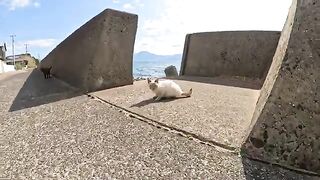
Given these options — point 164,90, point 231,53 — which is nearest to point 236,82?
point 231,53

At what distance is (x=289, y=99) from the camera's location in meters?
3.19

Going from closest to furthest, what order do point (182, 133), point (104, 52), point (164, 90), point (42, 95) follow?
1. point (182, 133)
2. point (164, 90)
3. point (42, 95)
4. point (104, 52)

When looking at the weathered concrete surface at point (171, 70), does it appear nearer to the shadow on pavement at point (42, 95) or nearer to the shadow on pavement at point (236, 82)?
the shadow on pavement at point (236, 82)

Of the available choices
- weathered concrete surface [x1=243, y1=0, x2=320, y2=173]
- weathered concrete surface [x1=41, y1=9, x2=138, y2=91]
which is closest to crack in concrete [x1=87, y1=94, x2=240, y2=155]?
weathered concrete surface [x1=243, y1=0, x2=320, y2=173]

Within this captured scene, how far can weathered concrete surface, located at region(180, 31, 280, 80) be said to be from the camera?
910 cm

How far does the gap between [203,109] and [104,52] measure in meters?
2.87

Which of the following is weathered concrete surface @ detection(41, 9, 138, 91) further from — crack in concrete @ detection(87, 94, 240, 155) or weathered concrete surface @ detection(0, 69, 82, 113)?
crack in concrete @ detection(87, 94, 240, 155)

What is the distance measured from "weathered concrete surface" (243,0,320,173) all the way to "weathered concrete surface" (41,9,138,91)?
4270mm

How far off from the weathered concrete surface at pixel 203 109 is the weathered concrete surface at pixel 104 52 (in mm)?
373

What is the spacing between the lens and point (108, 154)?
3404 mm

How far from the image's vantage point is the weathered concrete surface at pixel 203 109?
Answer: 388 centimetres

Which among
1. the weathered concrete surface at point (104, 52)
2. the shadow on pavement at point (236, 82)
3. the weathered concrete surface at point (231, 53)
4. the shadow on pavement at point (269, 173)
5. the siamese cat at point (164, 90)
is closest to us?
the shadow on pavement at point (269, 173)

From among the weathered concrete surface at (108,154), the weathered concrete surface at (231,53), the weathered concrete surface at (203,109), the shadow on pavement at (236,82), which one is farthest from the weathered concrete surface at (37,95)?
the weathered concrete surface at (231,53)

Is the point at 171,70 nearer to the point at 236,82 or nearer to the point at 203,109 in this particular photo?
the point at 236,82
